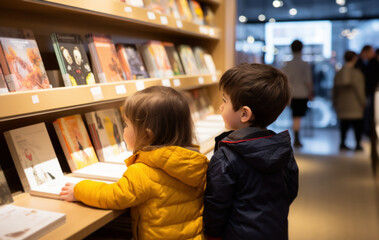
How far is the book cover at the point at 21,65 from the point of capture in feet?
4.55

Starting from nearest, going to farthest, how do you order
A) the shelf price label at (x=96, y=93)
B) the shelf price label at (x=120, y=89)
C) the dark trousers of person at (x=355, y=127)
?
1. the shelf price label at (x=96, y=93)
2. the shelf price label at (x=120, y=89)
3. the dark trousers of person at (x=355, y=127)

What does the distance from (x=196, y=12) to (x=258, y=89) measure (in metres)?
1.84

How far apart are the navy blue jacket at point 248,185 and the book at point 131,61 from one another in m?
0.98

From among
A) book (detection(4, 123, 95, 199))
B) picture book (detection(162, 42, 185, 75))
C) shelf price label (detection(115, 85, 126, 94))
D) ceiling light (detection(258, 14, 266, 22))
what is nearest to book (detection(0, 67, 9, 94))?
book (detection(4, 123, 95, 199))

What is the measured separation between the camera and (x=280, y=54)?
6809 millimetres

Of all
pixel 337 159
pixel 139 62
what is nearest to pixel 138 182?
pixel 139 62

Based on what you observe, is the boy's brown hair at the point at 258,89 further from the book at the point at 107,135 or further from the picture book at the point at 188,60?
the picture book at the point at 188,60

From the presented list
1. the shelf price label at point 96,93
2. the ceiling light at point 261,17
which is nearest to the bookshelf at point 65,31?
the shelf price label at point 96,93

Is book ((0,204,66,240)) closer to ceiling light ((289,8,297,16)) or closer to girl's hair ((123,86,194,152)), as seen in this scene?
girl's hair ((123,86,194,152))

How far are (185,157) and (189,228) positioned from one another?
30 cm

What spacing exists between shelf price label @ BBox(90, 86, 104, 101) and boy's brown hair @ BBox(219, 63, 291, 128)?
2.08 ft

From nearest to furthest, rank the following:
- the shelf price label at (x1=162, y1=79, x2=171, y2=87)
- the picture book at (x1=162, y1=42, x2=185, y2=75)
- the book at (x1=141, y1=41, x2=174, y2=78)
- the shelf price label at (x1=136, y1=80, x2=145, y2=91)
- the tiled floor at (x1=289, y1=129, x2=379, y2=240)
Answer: the shelf price label at (x1=136, y1=80, x2=145, y2=91) → the shelf price label at (x1=162, y1=79, x2=171, y2=87) → the book at (x1=141, y1=41, x2=174, y2=78) → the picture book at (x1=162, y1=42, x2=185, y2=75) → the tiled floor at (x1=289, y1=129, x2=379, y2=240)

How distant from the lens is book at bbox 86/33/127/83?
183cm

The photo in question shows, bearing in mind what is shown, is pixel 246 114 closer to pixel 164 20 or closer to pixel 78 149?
pixel 78 149
